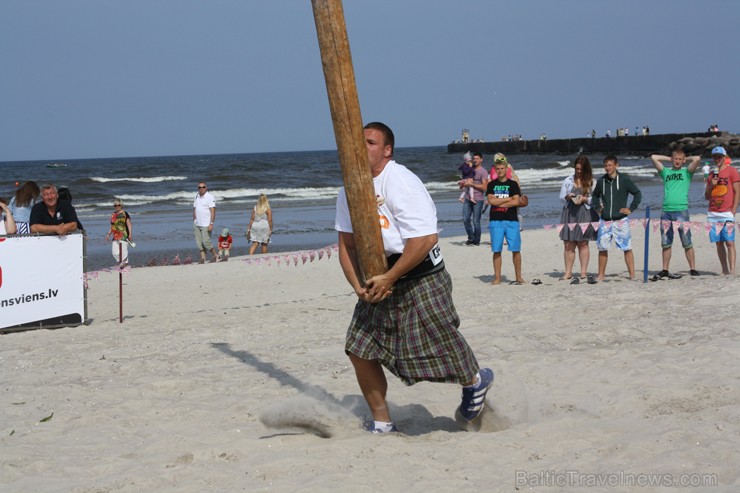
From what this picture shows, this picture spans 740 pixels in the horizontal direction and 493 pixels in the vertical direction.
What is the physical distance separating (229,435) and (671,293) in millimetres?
6232

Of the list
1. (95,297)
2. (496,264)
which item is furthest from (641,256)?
(95,297)

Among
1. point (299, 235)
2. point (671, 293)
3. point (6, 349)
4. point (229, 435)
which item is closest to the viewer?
point (229, 435)

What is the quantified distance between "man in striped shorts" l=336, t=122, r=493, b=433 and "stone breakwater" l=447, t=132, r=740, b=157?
50607 millimetres

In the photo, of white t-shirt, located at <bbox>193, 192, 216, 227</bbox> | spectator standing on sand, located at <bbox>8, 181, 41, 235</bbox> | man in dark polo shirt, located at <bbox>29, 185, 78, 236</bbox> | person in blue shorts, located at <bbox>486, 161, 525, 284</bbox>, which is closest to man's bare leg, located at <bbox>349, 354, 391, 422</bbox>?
man in dark polo shirt, located at <bbox>29, 185, 78, 236</bbox>

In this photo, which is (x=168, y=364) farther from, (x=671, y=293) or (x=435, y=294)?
(x=671, y=293)

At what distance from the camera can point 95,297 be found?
11977 millimetres

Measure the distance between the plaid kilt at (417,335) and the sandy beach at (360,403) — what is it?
0.39m

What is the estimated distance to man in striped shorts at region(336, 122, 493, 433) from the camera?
442 centimetres

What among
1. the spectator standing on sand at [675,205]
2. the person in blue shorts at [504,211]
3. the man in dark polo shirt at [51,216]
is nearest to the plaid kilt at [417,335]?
the man in dark polo shirt at [51,216]

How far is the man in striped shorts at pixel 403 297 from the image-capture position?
4.42 metres

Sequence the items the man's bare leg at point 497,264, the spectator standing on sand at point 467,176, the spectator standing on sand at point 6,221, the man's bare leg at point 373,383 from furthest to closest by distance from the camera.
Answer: the spectator standing on sand at point 467,176, the man's bare leg at point 497,264, the spectator standing on sand at point 6,221, the man's bare leg at point 373,383

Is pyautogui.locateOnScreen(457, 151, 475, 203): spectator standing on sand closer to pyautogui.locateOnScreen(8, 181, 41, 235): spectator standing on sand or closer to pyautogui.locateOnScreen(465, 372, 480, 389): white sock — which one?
pyautogui.locateOnScreen(8, 181, 41, 235): spectator standing on sand

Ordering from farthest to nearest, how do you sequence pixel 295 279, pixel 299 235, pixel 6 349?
pixel 299 235, pixel 295 279, pixel 6 349

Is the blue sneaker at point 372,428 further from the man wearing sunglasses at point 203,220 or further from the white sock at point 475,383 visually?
the man wearing sunglasses at point 203,220
